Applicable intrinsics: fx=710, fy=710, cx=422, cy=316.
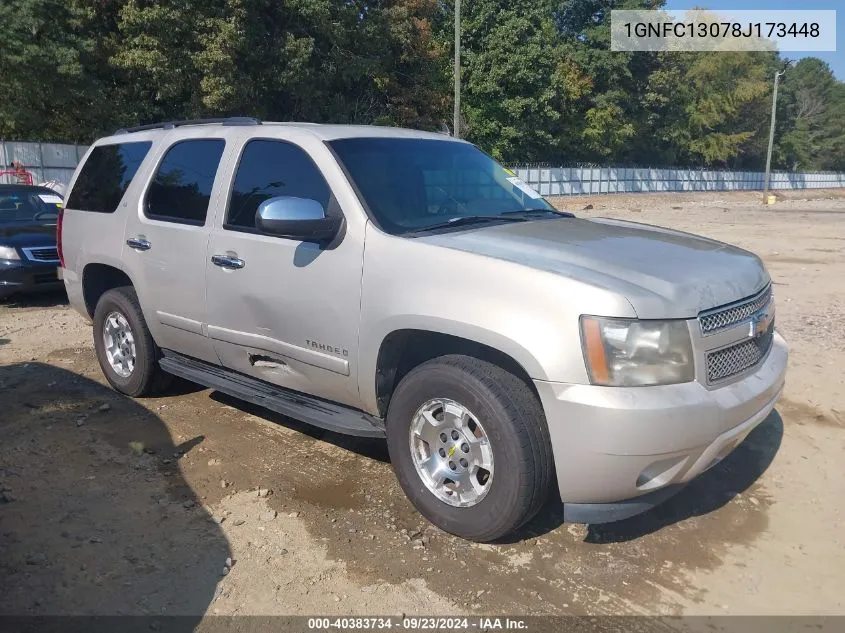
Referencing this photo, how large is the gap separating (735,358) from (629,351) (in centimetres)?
67

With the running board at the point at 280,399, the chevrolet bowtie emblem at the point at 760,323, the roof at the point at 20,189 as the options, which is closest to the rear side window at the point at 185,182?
the running board at the point at 280,399

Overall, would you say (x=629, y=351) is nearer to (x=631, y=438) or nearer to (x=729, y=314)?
(x=631, y=438)

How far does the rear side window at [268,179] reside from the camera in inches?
156

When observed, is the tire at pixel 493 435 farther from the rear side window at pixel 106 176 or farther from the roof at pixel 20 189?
the roof at pixel 20 189

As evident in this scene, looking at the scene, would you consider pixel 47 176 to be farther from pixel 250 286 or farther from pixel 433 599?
pixel 433 599

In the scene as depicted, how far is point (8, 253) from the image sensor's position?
28.0 ft

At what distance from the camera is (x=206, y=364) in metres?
4.73

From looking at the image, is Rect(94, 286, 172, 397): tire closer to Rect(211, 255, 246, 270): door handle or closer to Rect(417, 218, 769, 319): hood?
Rect(211, 255, 246, 270): door handle

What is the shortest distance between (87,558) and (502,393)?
203cm

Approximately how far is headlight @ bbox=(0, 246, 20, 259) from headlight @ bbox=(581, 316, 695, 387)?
314 inches

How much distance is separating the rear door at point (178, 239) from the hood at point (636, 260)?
1.73m

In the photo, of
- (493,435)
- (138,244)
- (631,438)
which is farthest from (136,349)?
(631,438)

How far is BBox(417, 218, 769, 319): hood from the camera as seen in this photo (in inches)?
115

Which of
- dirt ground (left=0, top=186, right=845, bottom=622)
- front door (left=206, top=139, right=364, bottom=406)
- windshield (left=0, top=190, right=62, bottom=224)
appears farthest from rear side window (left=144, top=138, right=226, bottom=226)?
windshield (left=0, top=190, right=62, bottom=224)
